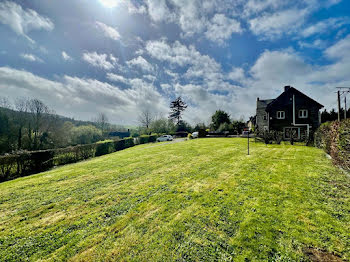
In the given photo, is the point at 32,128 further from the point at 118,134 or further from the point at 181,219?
the point at 181,219

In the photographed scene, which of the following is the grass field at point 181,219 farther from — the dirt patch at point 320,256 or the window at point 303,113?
the window at point 303,113

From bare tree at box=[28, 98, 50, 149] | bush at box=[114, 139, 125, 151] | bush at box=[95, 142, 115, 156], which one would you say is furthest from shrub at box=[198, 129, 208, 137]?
bare tree at box=[28, 98, 50, 149]

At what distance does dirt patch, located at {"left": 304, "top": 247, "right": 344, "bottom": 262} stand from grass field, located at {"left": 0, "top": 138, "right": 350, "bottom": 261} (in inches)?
1.0

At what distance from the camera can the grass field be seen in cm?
244

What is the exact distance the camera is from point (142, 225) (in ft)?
10.2

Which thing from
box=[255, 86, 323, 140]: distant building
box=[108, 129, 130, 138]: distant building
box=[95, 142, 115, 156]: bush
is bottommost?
box=[95, 142, 115, 156]: bush

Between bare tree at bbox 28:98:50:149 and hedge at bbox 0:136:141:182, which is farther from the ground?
bare tree at bbox 28:98:50:149

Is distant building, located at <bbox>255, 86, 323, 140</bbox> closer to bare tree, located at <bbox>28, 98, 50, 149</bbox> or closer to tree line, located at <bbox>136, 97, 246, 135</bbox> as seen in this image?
tree line, located at <bbox>136, 97, 246, 135</bbox>

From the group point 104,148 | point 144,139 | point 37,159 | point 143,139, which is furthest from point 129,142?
point 37,159

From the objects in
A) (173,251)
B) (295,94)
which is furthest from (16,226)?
(295,94)

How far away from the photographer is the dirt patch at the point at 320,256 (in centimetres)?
219

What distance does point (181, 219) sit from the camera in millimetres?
3240

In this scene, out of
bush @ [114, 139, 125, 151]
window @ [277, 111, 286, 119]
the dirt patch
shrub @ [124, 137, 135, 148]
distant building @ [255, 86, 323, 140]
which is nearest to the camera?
the dirt patch

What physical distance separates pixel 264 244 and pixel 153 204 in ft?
8.85
